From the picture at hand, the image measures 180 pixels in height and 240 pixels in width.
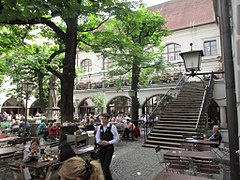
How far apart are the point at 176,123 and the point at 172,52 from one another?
1720 cm

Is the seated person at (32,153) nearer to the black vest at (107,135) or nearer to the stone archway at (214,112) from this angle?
the black vest at (107,135)

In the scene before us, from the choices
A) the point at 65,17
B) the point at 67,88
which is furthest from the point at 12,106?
the point at 65,17

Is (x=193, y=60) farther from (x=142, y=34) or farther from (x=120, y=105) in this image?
(x=120, y=105)

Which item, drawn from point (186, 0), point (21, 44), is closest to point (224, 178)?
point (21, 44)

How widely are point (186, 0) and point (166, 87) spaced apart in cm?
1746

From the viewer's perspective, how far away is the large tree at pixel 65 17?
3.82 meters

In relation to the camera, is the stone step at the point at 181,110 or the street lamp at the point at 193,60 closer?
the street lamp at the point at 193,60

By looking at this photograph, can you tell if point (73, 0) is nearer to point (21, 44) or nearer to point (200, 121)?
point (21, 44)

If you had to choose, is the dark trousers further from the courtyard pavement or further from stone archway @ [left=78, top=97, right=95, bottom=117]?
stone archway @ [left=78, top=97, right=95, bottom=117]

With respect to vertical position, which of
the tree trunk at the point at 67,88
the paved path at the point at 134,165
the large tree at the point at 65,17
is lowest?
the paved path at the point at 134,165

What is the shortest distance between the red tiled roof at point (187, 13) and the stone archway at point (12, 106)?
86.3ft

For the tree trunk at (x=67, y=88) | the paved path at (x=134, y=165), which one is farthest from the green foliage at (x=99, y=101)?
the tree trunk at (x=67, y=88)

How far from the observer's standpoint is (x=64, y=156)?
11.8 ft

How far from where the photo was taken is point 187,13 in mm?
28594
